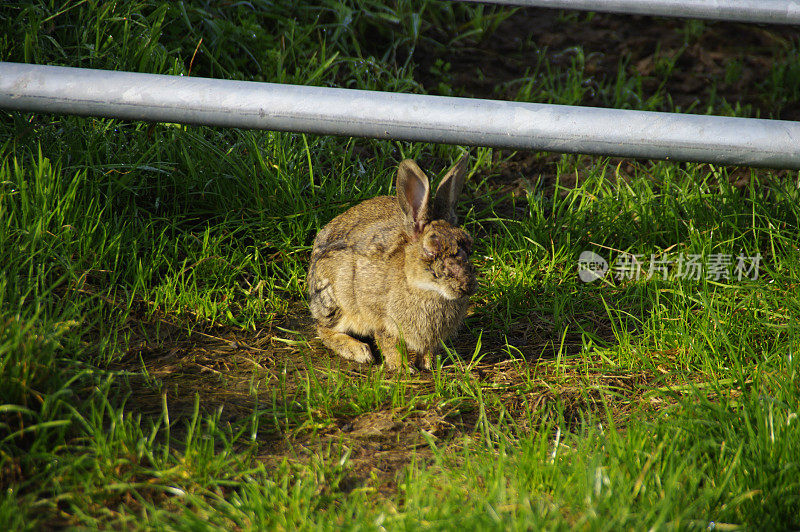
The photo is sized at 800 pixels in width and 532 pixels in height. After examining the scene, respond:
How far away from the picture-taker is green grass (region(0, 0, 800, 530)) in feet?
7.47

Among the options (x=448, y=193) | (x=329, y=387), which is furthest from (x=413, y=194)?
(x=329, y=387)

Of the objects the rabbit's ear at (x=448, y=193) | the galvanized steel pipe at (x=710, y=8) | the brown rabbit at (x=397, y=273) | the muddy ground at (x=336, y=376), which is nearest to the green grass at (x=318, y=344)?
the muddy ground at (x=336, y=376)

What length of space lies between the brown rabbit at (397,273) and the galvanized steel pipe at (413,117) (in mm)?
298

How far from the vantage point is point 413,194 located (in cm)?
330

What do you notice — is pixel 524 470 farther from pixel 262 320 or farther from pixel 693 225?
pixel 693 225

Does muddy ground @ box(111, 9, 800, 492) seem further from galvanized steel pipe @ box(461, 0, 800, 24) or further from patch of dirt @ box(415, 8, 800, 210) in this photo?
galvanized steel pipe @ box(461, 0, 800, 24)

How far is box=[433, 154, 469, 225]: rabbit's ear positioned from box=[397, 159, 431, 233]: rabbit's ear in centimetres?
7

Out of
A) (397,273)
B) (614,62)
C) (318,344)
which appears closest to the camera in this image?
(397,273)

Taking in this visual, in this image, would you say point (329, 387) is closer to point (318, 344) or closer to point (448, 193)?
point (318, 344)

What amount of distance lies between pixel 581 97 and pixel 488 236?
1592 millimetres

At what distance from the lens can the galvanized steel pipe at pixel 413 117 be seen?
2.94m

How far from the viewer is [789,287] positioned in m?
3.53

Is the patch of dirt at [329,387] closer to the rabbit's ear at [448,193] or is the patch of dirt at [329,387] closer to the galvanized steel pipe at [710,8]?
the rabbit's ear at [448,193]

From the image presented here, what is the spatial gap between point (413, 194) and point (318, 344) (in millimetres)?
854
